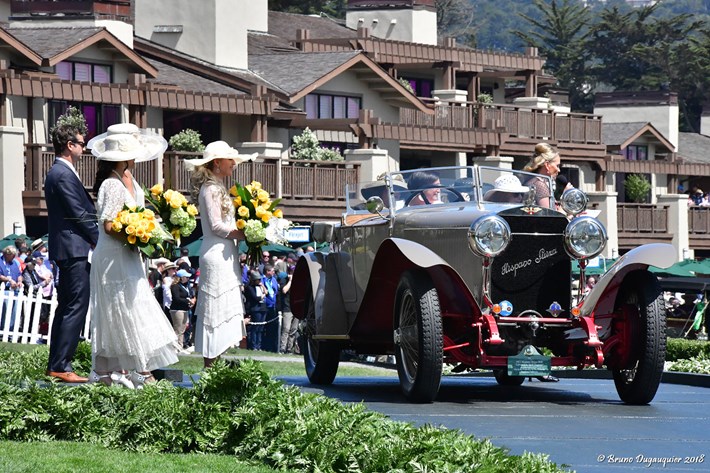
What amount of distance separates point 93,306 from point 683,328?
27250 millimetres

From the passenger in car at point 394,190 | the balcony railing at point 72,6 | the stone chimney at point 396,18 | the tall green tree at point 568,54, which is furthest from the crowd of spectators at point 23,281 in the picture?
the tall green tree at point 568,54

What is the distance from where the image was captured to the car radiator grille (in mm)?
12734

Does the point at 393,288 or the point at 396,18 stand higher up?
the point at 396,18

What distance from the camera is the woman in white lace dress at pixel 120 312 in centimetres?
1173

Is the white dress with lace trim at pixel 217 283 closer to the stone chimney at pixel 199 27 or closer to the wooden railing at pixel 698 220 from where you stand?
the stone chimney at pixel 199 27

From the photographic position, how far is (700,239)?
60.0 metres

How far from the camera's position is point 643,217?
57.8 m

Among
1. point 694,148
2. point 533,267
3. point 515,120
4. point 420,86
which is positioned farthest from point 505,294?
point 694,148

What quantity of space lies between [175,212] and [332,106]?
35590mm

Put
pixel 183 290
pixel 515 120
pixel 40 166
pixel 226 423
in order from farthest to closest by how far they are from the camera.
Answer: pixel 515 120 < pixel 40 166 < pixel 183 290 < pixel 226 423

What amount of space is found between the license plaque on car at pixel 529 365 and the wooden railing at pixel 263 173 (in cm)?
2265

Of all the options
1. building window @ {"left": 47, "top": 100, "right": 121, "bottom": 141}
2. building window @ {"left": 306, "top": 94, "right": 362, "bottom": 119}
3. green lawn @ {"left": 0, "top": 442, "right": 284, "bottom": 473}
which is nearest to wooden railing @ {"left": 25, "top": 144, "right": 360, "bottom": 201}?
building window @ {"left": 47, "top": 100, "right": 121, "bottom": 141}

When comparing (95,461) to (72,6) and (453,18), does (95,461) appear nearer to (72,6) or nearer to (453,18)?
A: (72,6)

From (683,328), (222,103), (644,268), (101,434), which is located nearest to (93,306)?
(101,434)
